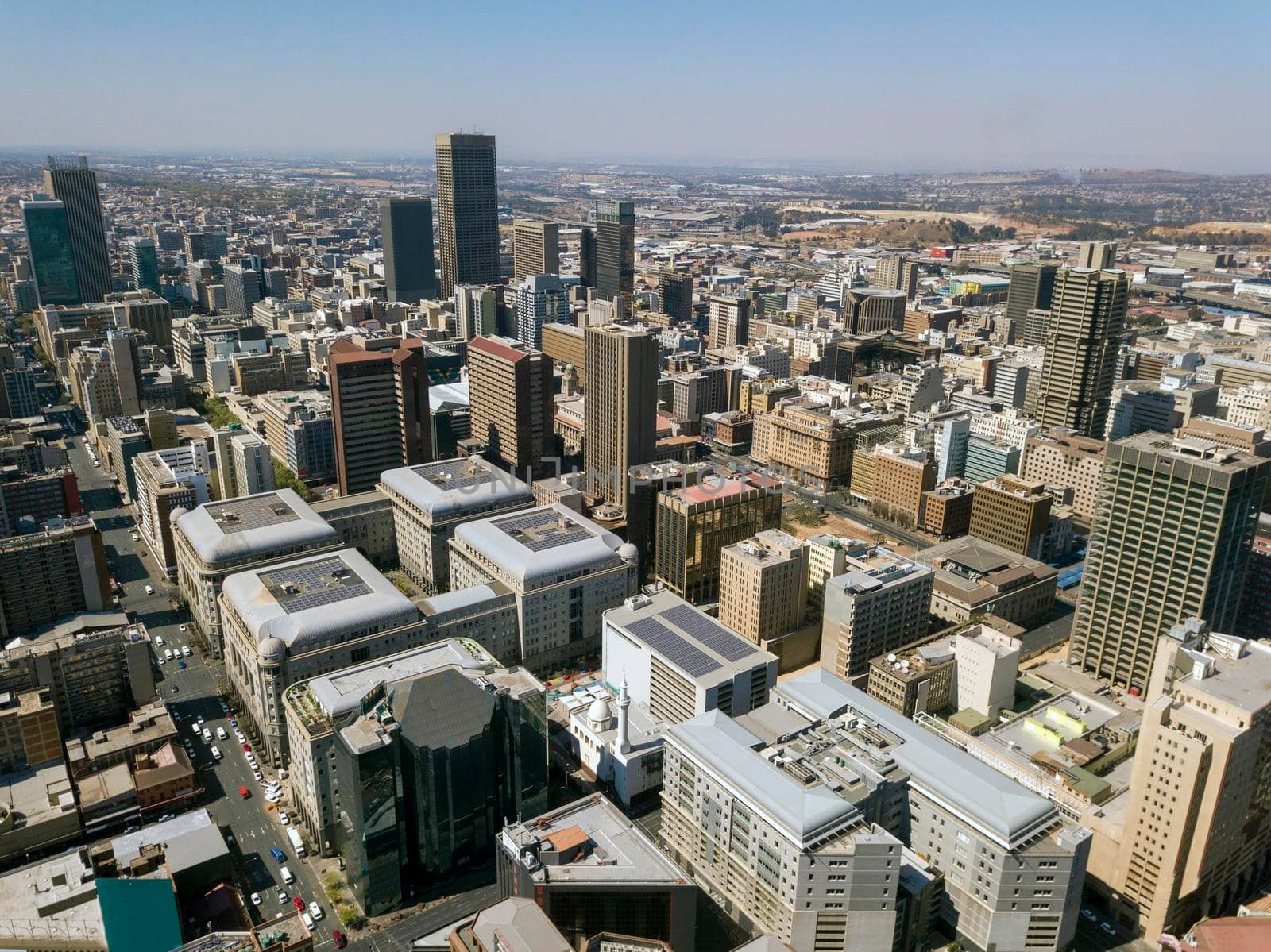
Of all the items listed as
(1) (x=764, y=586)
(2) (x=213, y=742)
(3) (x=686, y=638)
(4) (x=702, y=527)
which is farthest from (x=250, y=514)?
(1) (x=764, y=586)

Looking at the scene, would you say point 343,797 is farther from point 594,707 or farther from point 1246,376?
point 1246,376

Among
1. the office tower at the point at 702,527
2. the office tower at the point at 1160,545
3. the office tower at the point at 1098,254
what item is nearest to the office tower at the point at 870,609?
the office tower at the point at 702,527

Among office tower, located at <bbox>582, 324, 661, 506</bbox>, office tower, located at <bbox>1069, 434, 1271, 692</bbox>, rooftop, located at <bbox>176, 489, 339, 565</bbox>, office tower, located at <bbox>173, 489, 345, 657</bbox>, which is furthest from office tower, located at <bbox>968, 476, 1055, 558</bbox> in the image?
rooftop, located at <bbox>176, 489, 339, 565</bbox>

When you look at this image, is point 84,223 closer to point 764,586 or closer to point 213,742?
point 213,742

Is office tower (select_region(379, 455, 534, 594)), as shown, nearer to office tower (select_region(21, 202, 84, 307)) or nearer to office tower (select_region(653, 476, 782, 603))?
office tower (select_region(653, 476, 782, 603))

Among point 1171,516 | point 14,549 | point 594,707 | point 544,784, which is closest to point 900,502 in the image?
point 1171,516
